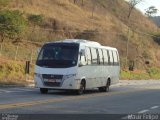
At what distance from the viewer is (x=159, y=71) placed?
3511 inches

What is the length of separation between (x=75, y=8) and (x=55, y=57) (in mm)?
68002

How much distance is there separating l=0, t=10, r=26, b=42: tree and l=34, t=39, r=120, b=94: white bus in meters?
28.9

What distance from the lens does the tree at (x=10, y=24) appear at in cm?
6031

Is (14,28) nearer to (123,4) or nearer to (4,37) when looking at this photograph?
(4,37)

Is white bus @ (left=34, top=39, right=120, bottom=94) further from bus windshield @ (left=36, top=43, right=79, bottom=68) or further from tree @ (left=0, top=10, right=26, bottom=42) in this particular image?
tree @ (left=0, top=10, right=26, bottom=42)

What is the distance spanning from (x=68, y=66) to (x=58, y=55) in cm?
100

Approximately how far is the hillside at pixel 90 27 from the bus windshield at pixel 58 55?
25869 millimetres

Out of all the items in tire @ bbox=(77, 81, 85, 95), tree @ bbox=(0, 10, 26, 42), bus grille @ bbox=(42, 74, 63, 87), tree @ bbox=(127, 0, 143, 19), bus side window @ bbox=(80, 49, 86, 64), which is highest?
tree @ bbox=(127, 0, 143, 19)

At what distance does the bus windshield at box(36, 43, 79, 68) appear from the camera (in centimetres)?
2909

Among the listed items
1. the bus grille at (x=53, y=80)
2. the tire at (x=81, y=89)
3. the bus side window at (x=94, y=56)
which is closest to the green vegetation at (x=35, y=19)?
the bus side window at (x=94, y=56)

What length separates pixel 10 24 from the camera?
2384 inches

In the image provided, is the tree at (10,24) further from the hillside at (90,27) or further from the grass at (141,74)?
the grass at (141,74)

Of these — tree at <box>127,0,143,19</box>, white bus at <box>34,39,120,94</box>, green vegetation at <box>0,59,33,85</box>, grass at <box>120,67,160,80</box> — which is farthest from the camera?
tree at <box>127,0,143,19</box>

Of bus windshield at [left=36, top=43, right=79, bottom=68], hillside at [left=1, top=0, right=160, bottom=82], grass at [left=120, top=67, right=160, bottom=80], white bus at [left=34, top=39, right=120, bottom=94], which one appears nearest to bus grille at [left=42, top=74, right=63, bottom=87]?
white bus at [left=34, top=39, right=120, bottom=94]
